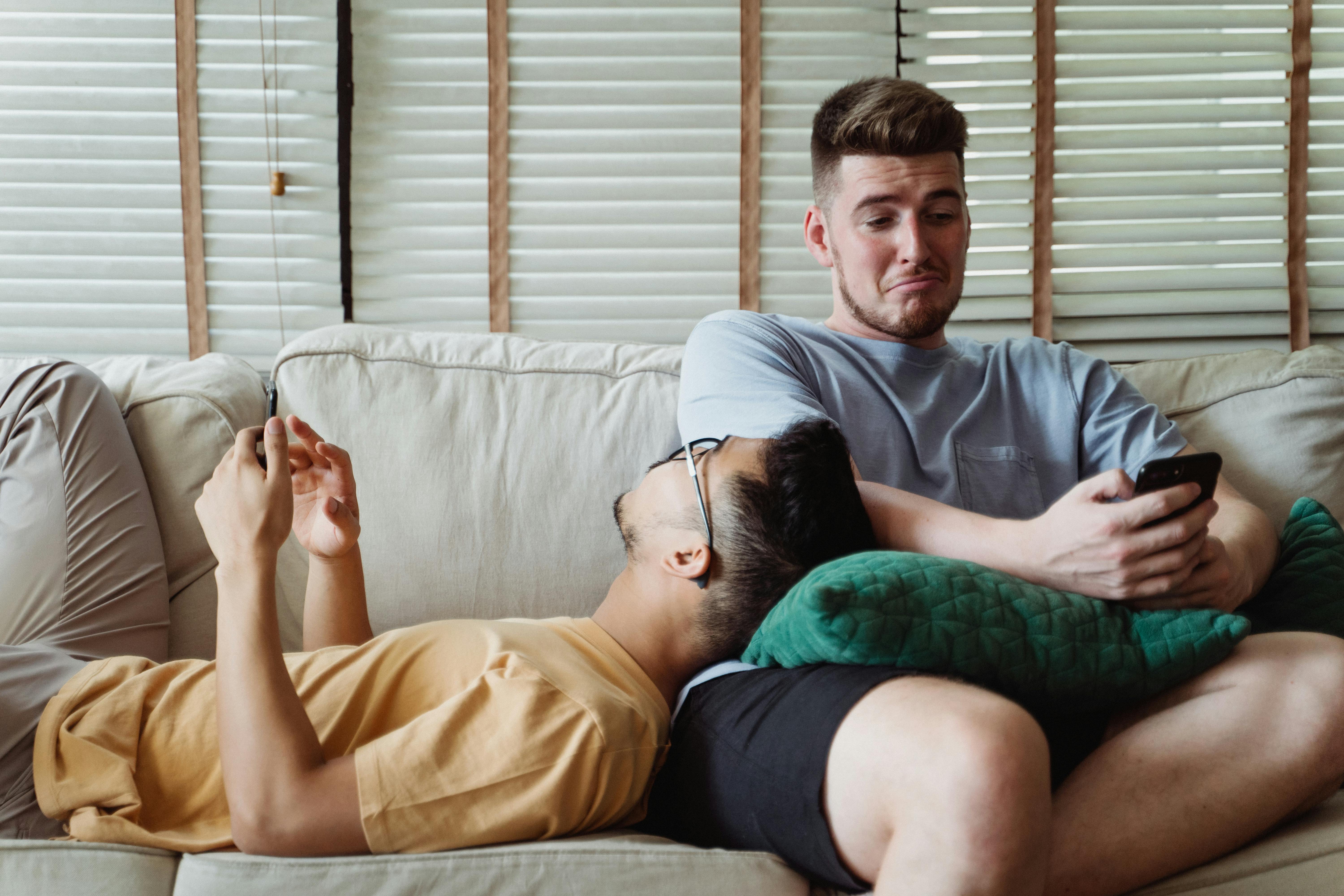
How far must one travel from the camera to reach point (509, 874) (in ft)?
2.89

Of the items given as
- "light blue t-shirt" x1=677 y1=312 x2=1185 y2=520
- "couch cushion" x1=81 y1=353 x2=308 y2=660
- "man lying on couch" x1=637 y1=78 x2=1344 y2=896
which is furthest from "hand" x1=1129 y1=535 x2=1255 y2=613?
"couch cushion" x1=81 y1=353 x2=308 y2=660

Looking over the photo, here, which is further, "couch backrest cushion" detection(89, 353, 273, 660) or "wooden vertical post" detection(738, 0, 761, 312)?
"wooden vertical post" detection(738, 0, 761, 312)

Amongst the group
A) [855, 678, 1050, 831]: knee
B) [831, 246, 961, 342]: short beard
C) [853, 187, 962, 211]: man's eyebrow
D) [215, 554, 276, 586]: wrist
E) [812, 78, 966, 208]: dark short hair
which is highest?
[812, 78, 966, 208]: dark short hair

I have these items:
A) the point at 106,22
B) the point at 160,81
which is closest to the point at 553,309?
the point at 160,81

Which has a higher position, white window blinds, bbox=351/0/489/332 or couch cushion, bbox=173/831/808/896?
white window blinds, bbox=351/0/489/332

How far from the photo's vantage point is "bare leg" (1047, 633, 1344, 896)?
2.83ft

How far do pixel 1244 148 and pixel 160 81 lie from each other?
2.77m

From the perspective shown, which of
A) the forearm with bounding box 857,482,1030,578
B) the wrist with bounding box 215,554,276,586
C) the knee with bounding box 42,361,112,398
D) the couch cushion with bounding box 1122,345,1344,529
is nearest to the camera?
the wrist with bounding box 215,554,276,586

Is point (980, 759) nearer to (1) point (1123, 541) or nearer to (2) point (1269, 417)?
(1) point (1123, 541)

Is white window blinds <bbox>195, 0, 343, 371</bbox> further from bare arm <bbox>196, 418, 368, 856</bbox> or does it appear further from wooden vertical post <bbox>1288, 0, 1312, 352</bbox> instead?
wooden vertical post <bbox>1288, 0, 1312, 352</bbox>

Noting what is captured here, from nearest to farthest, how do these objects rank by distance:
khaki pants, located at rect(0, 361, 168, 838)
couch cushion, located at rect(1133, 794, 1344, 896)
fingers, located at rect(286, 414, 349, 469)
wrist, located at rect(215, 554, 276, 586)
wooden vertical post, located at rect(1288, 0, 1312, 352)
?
1. couch cushion, located at rect(1133, 794, 1344, 896)
2. wrist, located at rect(215, 554, 276, 586)
3. fingers, located at rect(286, 414, 349, 469)
4. khaki pants, located at rect(0, 361, 168, 838)
5. wooden vertical post, located at rect(1288, 0, 1312, 352)

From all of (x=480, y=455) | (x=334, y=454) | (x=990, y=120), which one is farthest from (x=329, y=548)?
(x=990, y=120)

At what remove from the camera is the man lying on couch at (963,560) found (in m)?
0.78

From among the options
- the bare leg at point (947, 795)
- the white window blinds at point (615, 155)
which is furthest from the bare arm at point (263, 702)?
the white window blinds at point (615, 155)
